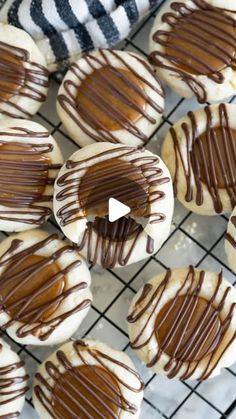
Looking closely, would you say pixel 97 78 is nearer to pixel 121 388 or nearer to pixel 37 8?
pixel 37 8

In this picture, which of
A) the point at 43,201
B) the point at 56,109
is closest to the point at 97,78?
the point at 56,109

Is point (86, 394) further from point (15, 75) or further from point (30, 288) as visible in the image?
point (15, 75)

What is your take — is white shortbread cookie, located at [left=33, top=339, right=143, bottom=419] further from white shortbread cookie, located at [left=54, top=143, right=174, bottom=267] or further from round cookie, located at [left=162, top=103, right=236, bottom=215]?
round cookie, located at [left=162, top=103, right=236, bottom=215]

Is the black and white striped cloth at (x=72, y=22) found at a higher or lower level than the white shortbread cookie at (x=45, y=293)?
higher

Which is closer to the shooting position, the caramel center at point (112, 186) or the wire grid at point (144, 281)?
the caramel center at point (112, 186)

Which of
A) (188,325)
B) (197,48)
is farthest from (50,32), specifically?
(188,325)

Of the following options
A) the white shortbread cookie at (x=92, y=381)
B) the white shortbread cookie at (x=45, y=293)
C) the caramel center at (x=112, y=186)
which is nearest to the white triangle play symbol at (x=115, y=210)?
the caramel center at (x=112, y=186)

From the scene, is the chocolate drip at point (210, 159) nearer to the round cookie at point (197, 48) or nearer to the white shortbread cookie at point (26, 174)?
the round cookie at point (197, 48)

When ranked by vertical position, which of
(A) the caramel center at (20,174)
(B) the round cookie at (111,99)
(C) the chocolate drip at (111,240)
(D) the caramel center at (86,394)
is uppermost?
(B) the round cookie at (111,99)

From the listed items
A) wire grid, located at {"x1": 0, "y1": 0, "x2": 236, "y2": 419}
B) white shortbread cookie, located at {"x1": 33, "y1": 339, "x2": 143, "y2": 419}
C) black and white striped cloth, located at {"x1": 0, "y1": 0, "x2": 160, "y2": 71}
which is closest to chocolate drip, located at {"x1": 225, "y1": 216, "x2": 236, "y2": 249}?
wire grid, located at {"x1": 0, "y1": 0, "x2": 236, "y2": 419}
